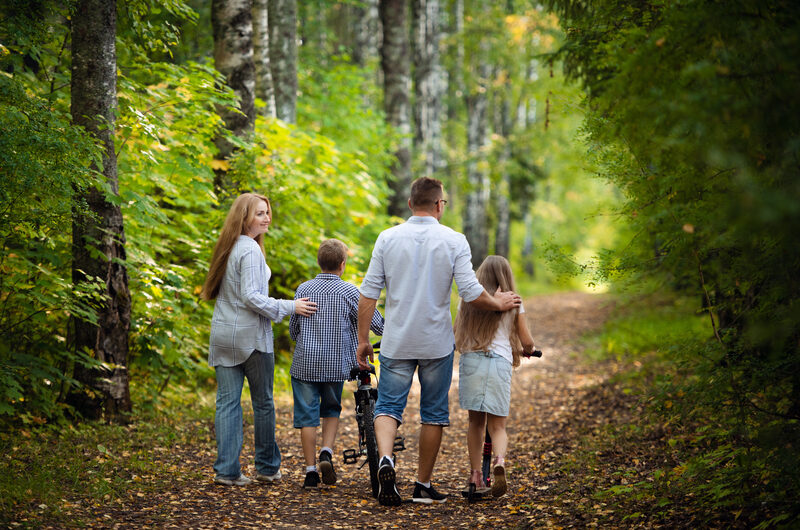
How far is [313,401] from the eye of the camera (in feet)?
17.7

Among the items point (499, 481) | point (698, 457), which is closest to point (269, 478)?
point (499, 481)

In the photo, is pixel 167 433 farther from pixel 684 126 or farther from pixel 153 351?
pixel 684 126

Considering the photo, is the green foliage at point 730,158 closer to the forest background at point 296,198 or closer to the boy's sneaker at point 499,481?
the forest background at point 296,198

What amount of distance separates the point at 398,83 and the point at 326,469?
10.3 meters

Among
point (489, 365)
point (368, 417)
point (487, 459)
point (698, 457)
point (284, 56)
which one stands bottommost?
point (487, 459)

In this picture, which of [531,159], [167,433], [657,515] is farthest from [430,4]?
[657,515]

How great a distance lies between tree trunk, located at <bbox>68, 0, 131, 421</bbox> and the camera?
582cm

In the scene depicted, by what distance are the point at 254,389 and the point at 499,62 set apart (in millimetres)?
20519

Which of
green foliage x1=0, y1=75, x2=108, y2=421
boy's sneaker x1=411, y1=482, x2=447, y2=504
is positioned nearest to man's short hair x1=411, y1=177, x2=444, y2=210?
boy's sneaker x1=411, y1=482, x2=447, y2=504

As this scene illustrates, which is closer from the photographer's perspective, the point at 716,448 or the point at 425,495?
the point at 716,448

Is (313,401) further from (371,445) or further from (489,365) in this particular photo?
(489,365)

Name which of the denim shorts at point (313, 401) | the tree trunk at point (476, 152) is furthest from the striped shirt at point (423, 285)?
the tree trunk at point (476, 152)

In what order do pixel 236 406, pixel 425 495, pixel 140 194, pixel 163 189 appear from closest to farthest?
pixel 425 495 < pixel 236 406 < pixel 140 194 < pixel 163 189

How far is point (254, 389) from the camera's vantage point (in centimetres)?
527
